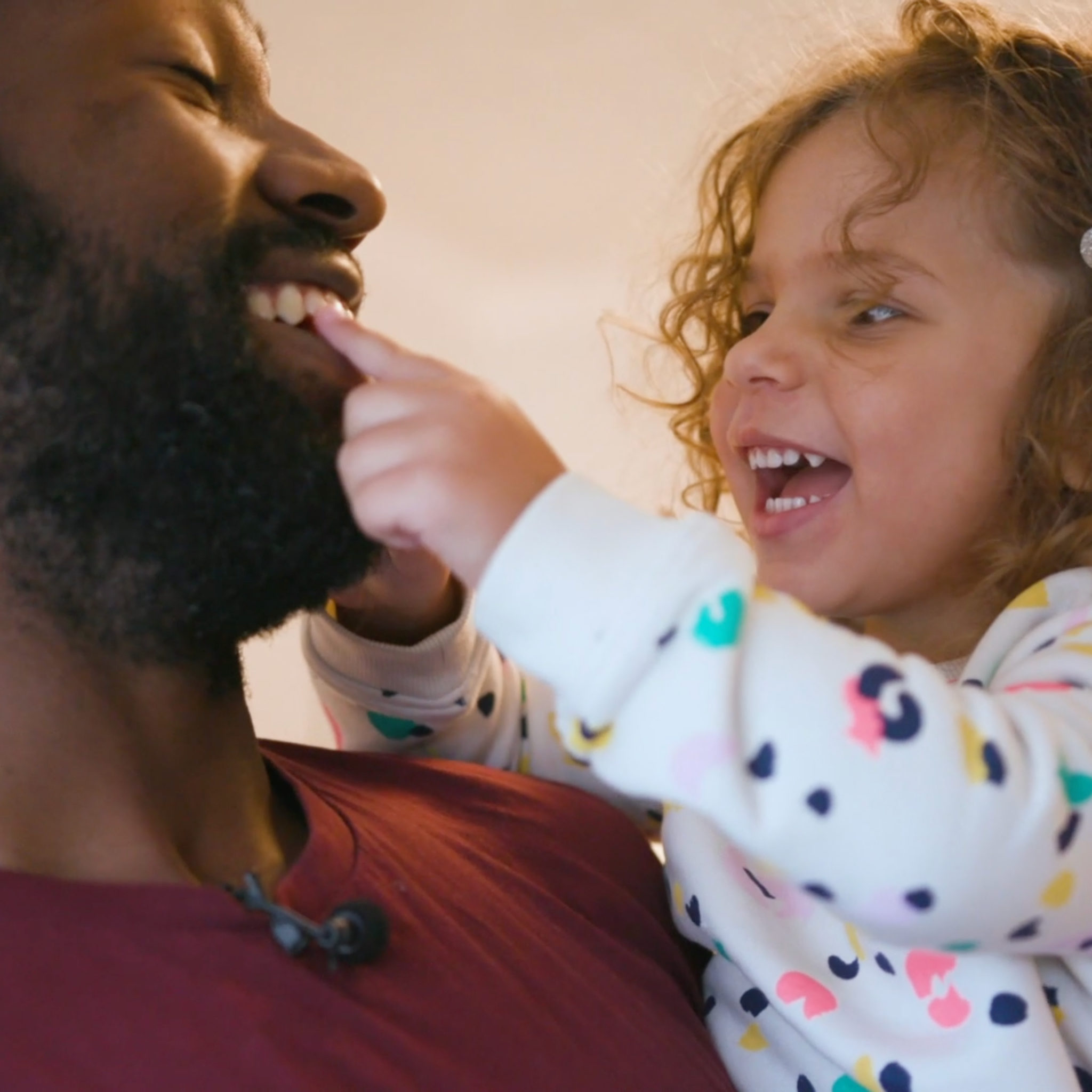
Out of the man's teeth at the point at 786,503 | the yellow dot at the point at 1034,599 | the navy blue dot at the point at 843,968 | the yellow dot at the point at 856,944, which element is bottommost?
the navy blue dot at the point at 843,968

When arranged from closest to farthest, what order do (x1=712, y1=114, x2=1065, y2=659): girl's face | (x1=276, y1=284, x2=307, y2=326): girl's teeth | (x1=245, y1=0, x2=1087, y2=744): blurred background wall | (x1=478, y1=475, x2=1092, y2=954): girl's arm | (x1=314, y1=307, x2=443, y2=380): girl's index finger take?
(x1=478, y1=475, x2=1092, y2=954): girl's arm, (x1=314, y1=307, x2=443, y2=380): girl's index finger, (x1=276, y1=284, x2=307, y2=326): girl's teeth, (x1=712, y1=114, x2=1065, y2=659): girl's face, (x1=245, y1=0, x2=1087, y2=744): blurred background wall

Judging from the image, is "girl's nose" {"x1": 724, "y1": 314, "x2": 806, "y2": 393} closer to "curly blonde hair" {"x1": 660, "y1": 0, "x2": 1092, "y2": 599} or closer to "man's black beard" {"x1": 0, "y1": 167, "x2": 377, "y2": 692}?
"curly blonde hair" {"x1": 660, "y1": 0, "x2": 1092, "y2": 599}

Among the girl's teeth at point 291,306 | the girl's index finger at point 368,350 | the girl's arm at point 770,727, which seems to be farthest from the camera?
the girl's teeth at point 291,306

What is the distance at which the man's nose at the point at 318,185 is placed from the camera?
35.0 inches

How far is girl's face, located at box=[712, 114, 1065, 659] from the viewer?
108 cm

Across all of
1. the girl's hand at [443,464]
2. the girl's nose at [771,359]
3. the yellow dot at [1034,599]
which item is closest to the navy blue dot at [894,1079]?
the yellow dot at [1034,599]

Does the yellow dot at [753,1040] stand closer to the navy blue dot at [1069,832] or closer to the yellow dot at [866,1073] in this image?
the yellow dot at [866,1073]

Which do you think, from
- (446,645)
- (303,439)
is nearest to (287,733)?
(446,645)

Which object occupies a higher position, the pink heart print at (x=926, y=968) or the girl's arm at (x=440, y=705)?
the pink heart print at (x=926, y=968)

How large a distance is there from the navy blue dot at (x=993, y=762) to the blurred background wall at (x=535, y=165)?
3.74 feet

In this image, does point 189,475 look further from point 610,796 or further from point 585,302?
point 585,302

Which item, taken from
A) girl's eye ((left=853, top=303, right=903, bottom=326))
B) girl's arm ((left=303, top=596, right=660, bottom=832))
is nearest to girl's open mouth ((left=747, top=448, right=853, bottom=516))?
girl's eye ((left=853, top=303, right=903, bottom=326))

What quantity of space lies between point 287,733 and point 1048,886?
143 cm

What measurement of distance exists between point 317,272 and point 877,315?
1.62 feet
